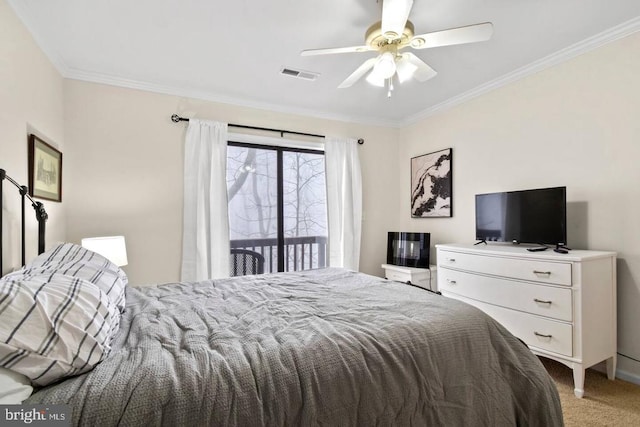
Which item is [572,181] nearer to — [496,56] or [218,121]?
[496,56]

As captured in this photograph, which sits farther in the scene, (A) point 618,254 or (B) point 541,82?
(B) point 541,82

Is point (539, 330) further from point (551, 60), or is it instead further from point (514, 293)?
point (551, 60)

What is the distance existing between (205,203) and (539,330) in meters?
3.19

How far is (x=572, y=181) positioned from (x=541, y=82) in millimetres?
939

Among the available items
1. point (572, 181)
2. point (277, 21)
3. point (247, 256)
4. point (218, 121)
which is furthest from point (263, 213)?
point (572, 181)

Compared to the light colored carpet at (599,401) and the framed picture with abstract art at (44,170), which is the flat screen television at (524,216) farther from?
the framed picture with abstract art at (44,170)

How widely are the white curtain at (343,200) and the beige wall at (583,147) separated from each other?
54.3 inches

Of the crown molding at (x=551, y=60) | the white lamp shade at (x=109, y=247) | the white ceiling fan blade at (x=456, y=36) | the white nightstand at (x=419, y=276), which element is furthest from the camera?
the white nightstand at (x=419, y=276)

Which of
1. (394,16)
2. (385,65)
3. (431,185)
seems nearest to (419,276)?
(431,185)

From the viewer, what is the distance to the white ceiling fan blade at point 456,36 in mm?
1717

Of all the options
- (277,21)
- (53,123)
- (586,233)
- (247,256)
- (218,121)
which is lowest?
(247,256)

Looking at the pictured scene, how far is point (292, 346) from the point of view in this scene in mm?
1135

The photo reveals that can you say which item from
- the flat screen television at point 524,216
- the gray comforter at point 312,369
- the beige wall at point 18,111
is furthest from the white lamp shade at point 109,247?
the flat screen television at point 524,216

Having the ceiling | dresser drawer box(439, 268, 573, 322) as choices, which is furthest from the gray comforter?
the ceiling
